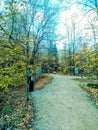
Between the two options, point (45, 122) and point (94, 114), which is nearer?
point (45, 122)

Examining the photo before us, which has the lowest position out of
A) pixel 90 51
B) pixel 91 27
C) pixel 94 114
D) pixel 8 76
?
pixel 94 114

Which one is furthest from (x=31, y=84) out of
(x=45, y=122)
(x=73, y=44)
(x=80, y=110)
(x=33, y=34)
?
(x=73, y=44)

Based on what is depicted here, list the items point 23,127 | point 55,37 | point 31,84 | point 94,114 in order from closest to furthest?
point 23,127 < point 94,114 < point 31,84 < point 55,37

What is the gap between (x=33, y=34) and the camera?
18.1m

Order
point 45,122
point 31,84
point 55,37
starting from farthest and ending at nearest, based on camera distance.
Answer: point 55,37, point 31,84, point 45,122

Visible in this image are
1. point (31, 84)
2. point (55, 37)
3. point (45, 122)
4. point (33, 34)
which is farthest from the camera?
point (55, 37)

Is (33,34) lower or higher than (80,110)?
higher

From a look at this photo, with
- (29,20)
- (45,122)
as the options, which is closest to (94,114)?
(45,122)

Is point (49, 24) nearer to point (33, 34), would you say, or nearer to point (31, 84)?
point (33, 34)

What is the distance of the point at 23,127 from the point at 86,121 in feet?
8.29

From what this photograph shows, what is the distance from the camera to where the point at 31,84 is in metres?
15.1

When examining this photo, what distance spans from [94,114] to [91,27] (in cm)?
422

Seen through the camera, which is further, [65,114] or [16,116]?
[65,114]

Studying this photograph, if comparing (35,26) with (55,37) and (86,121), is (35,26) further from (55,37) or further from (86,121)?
(86,121)
